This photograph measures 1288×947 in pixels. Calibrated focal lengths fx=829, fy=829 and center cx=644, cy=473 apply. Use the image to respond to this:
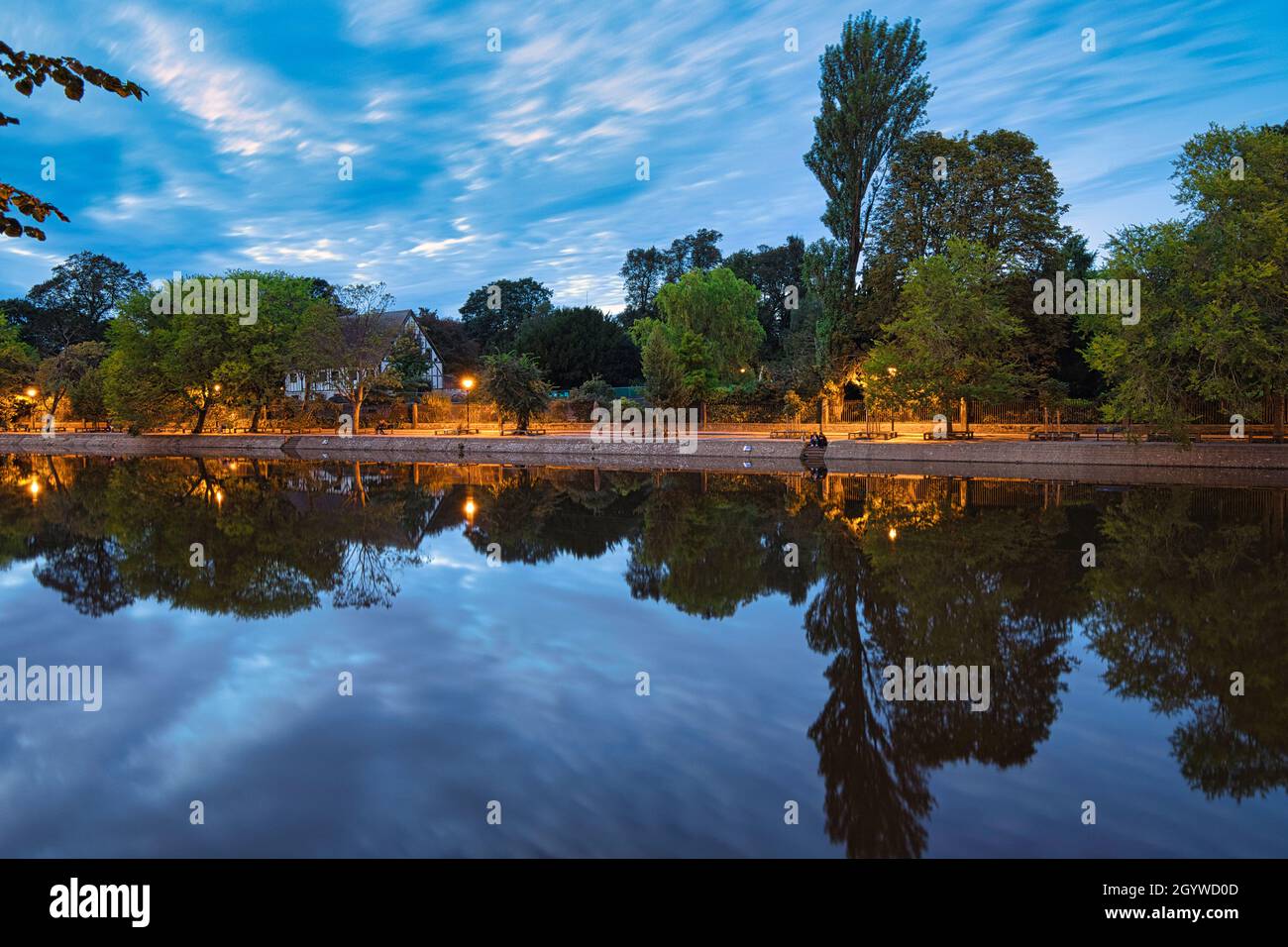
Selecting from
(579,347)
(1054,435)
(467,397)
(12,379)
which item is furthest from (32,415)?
(1054,435)

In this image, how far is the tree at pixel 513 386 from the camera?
144 feet

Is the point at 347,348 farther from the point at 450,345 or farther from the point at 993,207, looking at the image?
the point at 993,207

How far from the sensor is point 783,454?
3628 centimetres

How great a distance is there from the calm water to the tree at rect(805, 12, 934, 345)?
28530 millimetres

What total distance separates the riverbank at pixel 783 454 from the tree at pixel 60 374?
966cm

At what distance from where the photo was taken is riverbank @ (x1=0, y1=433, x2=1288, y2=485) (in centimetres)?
2792

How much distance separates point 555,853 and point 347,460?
38226 mm

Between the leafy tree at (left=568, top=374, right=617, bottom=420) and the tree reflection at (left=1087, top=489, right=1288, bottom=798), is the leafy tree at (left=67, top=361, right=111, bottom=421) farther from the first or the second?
the tree reflection at (left=1087, top=489, right=1288, bottom=798)

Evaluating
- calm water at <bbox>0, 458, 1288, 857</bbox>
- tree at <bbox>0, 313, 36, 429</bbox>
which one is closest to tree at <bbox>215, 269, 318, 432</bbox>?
tree at <bbox>0, 313, 36, 429</bbox>

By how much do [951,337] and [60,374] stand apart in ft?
200

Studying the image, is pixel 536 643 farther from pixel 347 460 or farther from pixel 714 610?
pixel 347 460

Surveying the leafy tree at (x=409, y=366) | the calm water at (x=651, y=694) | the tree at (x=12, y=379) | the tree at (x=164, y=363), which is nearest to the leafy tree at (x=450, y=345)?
the leafy tree at (x=409, y=366)

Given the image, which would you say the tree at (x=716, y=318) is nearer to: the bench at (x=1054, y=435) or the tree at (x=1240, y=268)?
the bench at (x=1054, y=435)

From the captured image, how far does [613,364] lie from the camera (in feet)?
235
